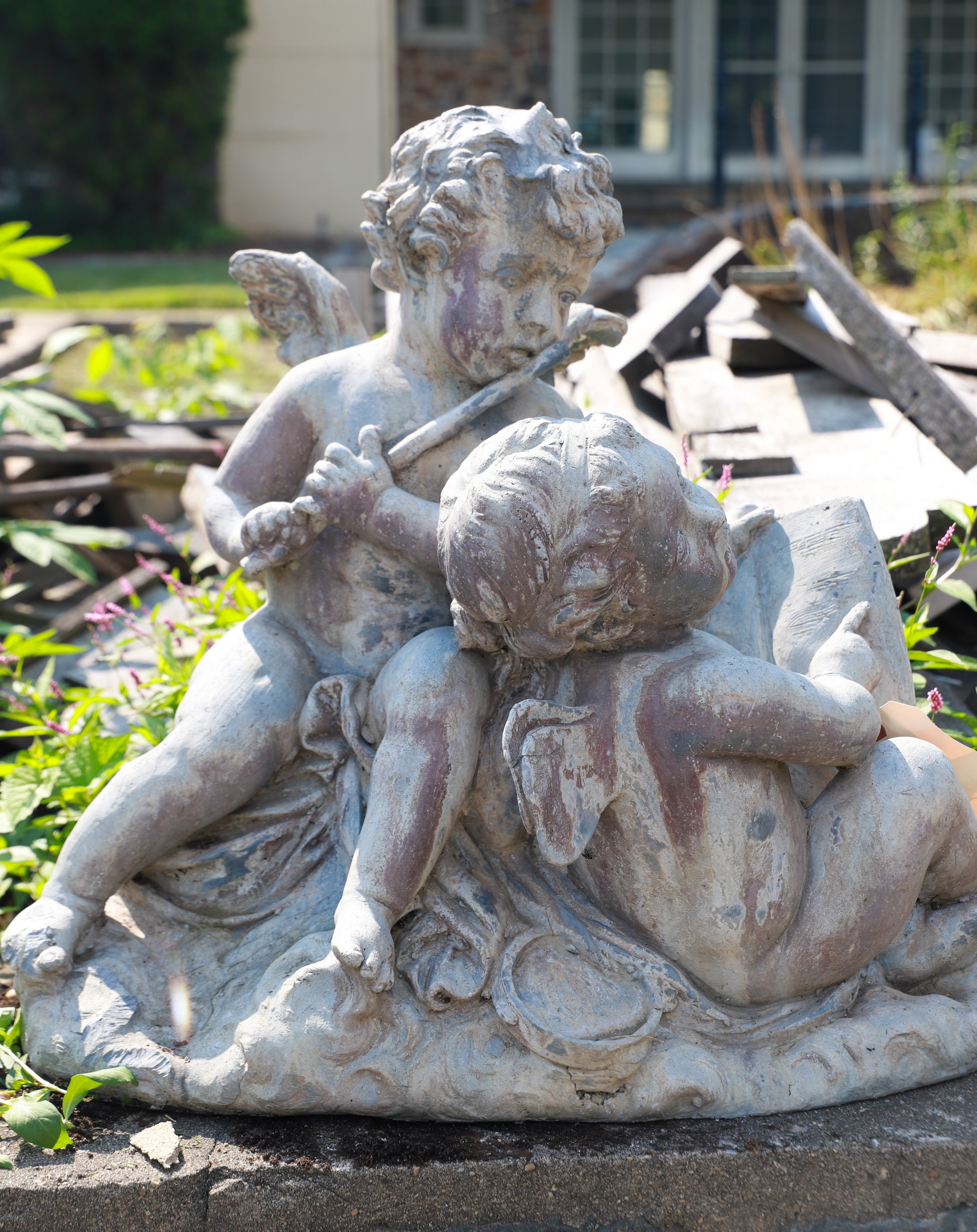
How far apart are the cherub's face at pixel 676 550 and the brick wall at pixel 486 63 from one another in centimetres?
1169

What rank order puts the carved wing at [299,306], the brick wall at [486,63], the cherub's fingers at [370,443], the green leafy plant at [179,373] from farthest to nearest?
the brick wall at [486,63] → the green leafy plant at [179,373] → the carved wing at [299,306] → the cherub's fingers at [370,443]

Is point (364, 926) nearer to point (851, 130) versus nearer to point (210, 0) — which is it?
point (210, 0)

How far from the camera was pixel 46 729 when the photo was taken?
9.18 feet

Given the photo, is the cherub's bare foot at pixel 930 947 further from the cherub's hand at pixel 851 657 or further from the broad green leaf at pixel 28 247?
the broad green leaf at pixel 28 247

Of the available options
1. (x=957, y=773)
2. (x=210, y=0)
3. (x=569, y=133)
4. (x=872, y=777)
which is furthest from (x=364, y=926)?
(x=210, y=0)

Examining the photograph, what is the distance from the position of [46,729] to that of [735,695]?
1.71 metres

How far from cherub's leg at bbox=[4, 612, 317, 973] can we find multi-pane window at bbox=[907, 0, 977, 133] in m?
12.9

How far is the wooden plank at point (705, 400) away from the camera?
3803 mm

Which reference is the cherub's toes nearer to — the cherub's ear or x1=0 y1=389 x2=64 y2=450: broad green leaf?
the cherub's ear

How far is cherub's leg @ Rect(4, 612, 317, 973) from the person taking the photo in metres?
1.99

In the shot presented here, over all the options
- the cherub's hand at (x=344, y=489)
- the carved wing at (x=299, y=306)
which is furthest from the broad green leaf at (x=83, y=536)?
the cherub's hand at (x=344, y=489)

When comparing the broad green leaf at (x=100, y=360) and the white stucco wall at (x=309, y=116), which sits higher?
the white stucco wall at (x=309, y=116)

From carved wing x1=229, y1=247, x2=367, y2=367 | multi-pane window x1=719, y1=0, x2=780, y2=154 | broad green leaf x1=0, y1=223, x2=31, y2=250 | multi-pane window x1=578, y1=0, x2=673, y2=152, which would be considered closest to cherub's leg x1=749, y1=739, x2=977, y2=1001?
carved wing x1=229, y1=247, x2=367, y2=367

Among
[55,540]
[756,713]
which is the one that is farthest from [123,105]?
[756,713]
